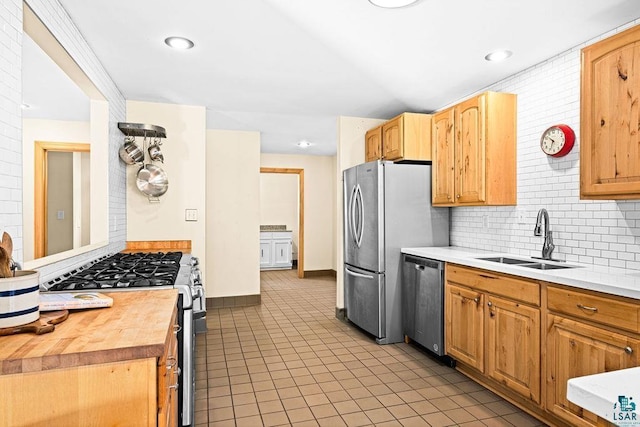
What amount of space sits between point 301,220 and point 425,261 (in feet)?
13.9

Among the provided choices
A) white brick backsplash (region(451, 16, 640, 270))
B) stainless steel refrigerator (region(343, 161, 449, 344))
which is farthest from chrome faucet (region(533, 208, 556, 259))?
stainless steel refrigerator (region(343, 161, 449, 344))

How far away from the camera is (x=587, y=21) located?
2363 millimetres

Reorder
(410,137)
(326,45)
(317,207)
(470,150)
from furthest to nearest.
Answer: (317,207), (410,137), (470,150), (326,45)

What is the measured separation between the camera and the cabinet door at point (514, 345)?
233cm

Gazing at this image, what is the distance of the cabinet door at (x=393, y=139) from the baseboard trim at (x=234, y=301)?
8.50ft

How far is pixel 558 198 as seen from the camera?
285cm

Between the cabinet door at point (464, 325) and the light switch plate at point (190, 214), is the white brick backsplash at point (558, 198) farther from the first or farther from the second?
the light switch plate at point (190, 214)

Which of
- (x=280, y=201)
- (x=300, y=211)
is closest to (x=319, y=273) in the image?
(x=300, y=211)

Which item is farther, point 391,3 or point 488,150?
point 488,150

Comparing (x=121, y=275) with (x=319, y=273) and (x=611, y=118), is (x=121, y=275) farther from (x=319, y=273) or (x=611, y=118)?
(x=319, y=273)

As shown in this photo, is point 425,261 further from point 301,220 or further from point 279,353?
point 301,220

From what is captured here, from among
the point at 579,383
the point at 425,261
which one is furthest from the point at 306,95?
the point at 579,383

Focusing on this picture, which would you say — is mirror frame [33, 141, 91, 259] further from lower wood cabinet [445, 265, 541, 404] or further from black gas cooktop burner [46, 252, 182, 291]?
lower wood cabinet [445, 265, 541, 404]

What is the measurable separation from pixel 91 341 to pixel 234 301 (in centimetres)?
422
